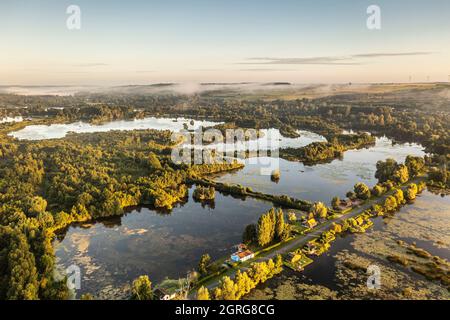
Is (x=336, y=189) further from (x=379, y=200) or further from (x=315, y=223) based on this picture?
(x=315, y=223)

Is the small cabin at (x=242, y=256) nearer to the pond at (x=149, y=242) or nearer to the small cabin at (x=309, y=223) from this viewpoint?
the pond at (x=149, y=242)

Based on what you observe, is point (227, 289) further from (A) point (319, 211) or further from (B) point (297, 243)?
(A) point (319, 211)

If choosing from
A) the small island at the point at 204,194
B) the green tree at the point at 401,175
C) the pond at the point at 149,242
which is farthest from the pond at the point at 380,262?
the small island at the point at 204,194

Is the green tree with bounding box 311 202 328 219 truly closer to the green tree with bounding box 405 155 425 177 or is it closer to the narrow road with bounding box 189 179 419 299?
the narrow road with bounding box 189 179 419 299

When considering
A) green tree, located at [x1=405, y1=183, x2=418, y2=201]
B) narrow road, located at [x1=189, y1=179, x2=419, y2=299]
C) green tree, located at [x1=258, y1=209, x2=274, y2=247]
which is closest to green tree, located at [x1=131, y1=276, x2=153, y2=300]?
narrow road, located at [x1=189, y1=179, x2=419, y2=299]

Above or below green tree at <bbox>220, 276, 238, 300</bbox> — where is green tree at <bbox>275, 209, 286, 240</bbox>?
above

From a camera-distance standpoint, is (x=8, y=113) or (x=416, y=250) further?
(x=8, y=113)
